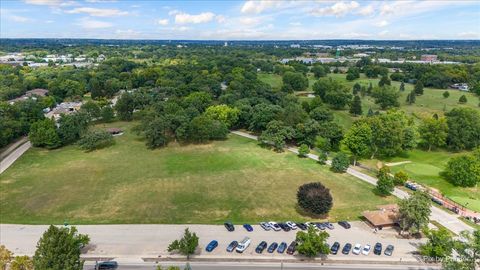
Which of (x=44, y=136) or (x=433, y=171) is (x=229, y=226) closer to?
(x=433, y=171)

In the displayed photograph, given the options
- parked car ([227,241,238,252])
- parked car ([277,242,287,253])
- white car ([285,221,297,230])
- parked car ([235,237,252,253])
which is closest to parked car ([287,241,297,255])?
parked car ([277,242,287,253])

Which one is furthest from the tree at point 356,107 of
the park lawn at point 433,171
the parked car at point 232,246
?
the parked car at point 232,246

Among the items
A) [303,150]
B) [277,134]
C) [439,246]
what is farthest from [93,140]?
[439,246]

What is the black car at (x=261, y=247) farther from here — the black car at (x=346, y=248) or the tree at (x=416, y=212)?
the tree at (x=416, y=212)

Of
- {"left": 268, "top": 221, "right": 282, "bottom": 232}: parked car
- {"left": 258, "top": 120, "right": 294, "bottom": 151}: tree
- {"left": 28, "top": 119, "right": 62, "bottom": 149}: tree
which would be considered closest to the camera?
{"left": 268, "top": 221, "right": 282, "bottom": 232}: parked car

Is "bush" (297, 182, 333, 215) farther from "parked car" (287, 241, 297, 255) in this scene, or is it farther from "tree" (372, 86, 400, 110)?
"tree" (372, 86, 400, 110)

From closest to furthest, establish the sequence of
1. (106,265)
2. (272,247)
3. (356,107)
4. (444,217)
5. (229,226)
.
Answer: (106,265), (272,247), (229,226), (444,217), (356,107)
